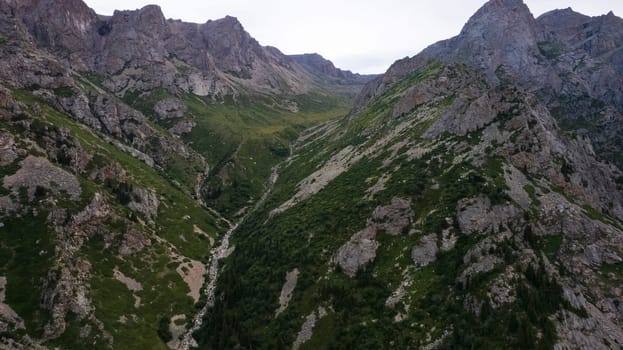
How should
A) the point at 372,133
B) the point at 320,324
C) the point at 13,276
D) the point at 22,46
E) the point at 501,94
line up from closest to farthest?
the point at 320,324 → the point at 13,276 → the point at 501,94 → the point at 372,133 → the point at 22,46

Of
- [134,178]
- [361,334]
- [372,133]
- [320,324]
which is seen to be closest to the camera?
[361,334]

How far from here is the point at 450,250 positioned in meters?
68.9

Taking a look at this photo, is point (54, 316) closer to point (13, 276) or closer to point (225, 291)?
point (13, 276)

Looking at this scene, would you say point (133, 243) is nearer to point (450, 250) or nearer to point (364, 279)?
point (364, 279)

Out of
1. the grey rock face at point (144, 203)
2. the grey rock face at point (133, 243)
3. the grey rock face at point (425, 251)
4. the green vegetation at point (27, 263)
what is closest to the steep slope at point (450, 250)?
the grey rock face at point (425, 251)

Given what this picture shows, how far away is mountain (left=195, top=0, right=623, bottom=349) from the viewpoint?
54.4 m

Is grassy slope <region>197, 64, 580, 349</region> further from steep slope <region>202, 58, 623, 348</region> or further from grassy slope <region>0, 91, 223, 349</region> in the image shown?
grassy slope <region>0, 91, 223, 349</region>

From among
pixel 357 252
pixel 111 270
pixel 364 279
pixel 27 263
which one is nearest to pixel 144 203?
pixel 111 270

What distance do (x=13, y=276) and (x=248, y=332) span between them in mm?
48465

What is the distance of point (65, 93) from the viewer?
564 feet

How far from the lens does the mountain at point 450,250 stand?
5441 centimetres

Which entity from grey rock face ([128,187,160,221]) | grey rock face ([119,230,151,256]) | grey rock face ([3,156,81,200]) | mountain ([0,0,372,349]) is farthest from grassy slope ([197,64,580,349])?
grey rock face ([3,156,81,200])

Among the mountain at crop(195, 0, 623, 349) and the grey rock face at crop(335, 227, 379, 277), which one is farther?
the grey rock face at crop(335, 227, 379, 277)

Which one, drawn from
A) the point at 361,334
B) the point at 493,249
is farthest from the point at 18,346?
the point at 493,249
